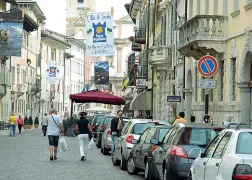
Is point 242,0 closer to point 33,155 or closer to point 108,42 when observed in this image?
→ point 33,155

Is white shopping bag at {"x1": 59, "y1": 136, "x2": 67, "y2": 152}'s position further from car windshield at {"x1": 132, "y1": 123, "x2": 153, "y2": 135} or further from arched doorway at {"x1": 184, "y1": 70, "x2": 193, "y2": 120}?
arched doorway at {"x1": 184, "y1": 70, "x2": 193, "y2": 120}

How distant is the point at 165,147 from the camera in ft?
57.3

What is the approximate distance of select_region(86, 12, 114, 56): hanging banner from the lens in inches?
1529

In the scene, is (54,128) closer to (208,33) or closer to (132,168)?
(132,168)

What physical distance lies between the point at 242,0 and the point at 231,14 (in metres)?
1.63

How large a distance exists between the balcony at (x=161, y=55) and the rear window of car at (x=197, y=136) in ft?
95.1

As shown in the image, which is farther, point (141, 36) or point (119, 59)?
point (119, 59)

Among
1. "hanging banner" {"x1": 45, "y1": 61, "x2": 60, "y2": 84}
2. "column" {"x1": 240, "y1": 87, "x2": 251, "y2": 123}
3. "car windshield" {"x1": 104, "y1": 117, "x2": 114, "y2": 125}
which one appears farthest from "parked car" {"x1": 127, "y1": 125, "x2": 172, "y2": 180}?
"hanging banner" {"x1": 45, "y1": 61, "x2": 60, "y2": 84}

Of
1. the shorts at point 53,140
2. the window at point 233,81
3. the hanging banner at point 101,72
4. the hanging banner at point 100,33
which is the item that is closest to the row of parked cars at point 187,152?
the shorts at point 53,140

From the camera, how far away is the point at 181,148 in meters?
16.1

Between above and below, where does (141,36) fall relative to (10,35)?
above

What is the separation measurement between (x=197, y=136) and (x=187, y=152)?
0.85 meters

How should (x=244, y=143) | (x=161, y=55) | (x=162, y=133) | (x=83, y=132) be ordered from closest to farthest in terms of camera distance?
1. (x=244, y=143)
2. (x=162, y=133)
3. (x=83, y=132)
4. (x=161, y=55)

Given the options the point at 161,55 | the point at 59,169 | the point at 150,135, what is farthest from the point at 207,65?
the point at 161,55
